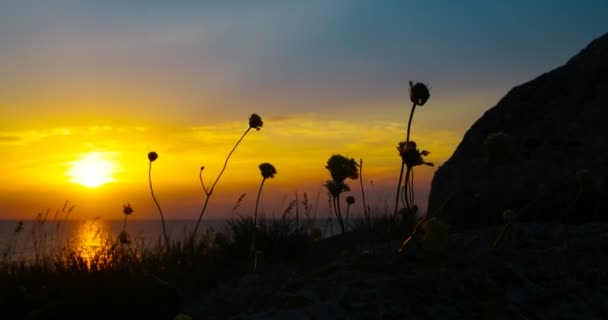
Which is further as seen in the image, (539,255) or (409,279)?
(539,255)

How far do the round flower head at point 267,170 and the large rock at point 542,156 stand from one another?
5.71 ft

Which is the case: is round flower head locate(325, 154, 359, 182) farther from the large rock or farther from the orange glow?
the orange glow

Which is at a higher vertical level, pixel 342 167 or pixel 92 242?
pixel 342 167

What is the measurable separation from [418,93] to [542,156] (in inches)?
170

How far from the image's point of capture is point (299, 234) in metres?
7.11

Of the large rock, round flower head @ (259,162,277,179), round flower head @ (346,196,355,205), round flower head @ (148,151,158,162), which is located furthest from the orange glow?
the large rock

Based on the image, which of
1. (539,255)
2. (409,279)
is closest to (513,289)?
(409,279)

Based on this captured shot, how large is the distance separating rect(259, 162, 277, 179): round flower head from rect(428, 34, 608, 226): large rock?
5.71 feet

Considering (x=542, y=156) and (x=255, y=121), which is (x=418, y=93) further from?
(x=542, y=156)

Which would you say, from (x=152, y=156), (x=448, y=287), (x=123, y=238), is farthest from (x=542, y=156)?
(x=448, y=287)

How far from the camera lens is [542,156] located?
691 centimetres

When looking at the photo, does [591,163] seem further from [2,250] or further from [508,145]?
[2,250]

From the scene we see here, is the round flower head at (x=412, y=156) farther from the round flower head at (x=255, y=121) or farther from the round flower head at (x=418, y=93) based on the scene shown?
the round flower head at (x=255, y=121)

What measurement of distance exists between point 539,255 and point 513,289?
68 centimetres
